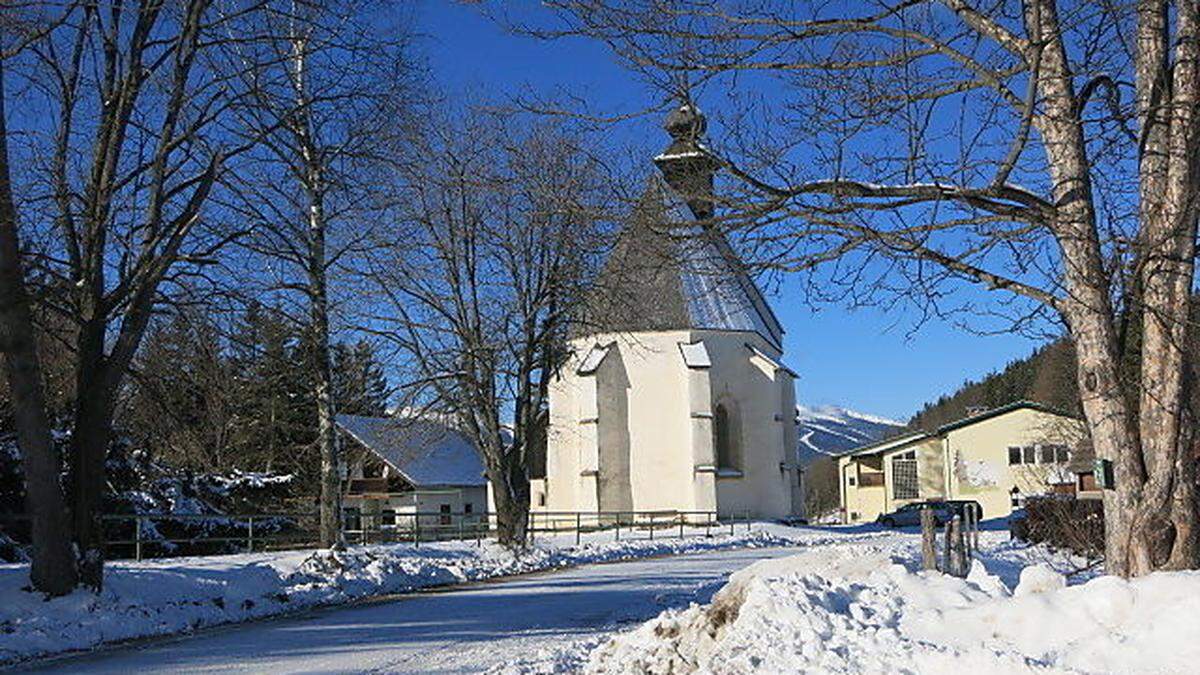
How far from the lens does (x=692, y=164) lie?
24.6 ft

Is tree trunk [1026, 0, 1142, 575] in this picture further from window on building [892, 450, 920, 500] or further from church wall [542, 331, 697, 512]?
window on building [892, 450, 920, 500]

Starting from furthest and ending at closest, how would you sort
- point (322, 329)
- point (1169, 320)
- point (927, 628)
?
point (322, 329) < point (1169, 320) < point (927, 628)

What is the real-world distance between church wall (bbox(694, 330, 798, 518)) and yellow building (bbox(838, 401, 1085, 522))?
1052cm

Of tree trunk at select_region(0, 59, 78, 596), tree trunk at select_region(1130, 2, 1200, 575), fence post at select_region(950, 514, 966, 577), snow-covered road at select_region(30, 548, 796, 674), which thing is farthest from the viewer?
tree trunk at select_region(0, 59, 78, 596)

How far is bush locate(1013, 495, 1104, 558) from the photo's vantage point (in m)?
16.3

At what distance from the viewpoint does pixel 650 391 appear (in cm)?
5572

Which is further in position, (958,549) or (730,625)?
(958,549)

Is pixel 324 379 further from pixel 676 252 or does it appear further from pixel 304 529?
pixel 676 252

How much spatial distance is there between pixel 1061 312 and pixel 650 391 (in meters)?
48.1

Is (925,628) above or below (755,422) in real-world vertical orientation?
below

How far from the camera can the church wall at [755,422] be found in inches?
2196

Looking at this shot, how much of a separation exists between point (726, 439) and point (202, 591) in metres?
41.8

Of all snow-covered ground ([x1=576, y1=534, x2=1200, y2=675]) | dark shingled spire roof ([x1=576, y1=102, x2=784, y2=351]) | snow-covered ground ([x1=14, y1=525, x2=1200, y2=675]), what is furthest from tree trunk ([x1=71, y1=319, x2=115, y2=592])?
dark shingled spire roof ([x1=576, y1=102, x2=784, y2=351])

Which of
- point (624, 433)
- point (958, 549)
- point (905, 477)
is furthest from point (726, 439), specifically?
point (958, 549)
